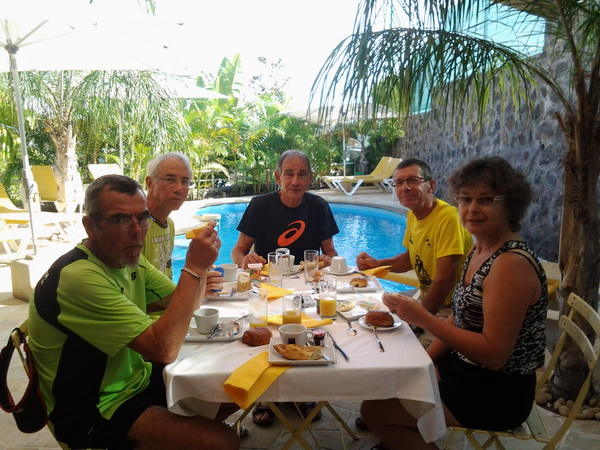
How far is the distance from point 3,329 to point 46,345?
3009mm

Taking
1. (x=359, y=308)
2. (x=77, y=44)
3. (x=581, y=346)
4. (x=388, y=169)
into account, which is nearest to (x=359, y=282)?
(x=359, y=308)

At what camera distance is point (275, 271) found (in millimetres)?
2479

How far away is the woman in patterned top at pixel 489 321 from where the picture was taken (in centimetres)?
157

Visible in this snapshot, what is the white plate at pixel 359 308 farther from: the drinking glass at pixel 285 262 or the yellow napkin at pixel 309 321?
the drinking glass at pixel 285 262

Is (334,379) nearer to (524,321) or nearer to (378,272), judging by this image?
(524,321)

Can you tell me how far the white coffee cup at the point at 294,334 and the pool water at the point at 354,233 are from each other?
462cm

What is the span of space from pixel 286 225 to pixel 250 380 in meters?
2.10

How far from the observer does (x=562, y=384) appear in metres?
2.65

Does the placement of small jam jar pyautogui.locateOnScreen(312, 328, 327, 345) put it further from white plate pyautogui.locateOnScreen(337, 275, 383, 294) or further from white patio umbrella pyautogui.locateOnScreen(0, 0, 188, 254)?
white patio umbrella pyautogui.locateOnScreen(0, 0, 188, 254)

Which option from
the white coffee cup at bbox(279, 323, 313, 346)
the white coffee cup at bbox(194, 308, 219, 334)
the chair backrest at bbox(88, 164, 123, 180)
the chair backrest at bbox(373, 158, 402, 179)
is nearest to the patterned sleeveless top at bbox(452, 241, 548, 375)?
the white coffee cup at bbox(279, 323, 313, 346)

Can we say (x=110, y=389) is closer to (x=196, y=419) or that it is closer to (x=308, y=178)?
(x=196, y=419)

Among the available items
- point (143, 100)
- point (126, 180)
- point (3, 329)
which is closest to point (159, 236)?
point (126, 180)

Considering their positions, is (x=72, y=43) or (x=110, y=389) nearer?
(x=110, y=389)

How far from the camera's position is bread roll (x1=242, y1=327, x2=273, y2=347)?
1.66 m
